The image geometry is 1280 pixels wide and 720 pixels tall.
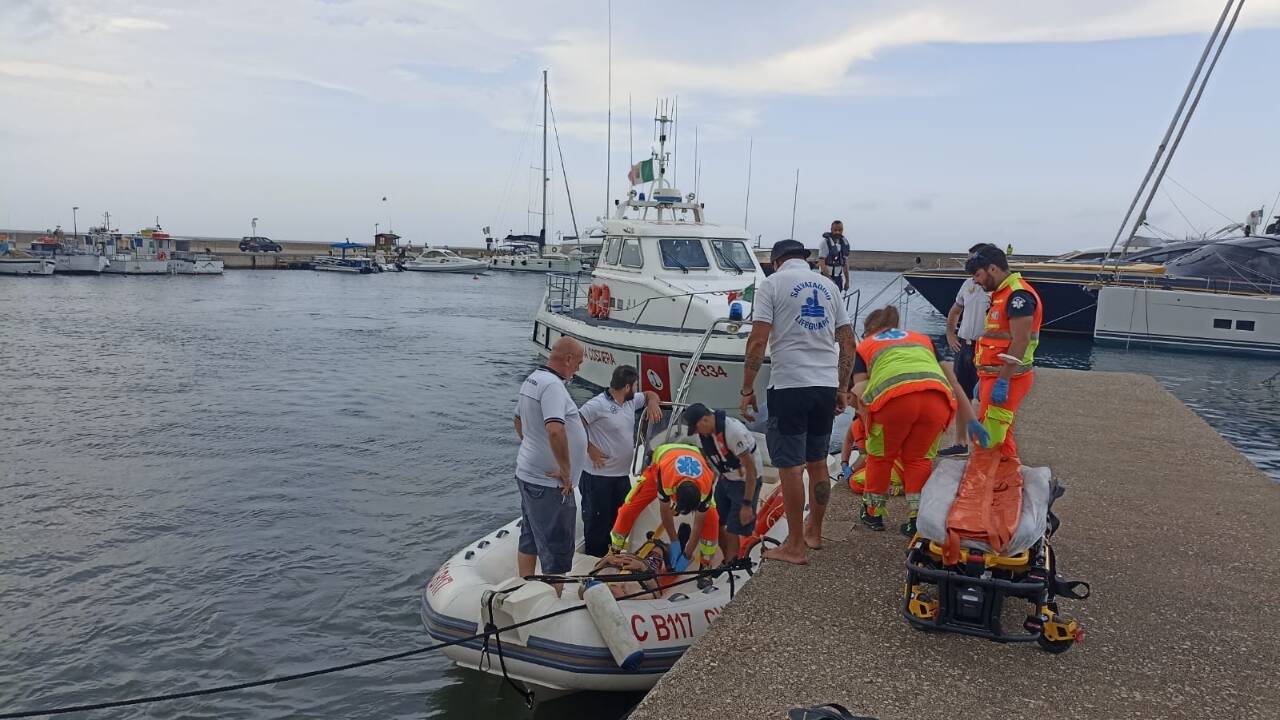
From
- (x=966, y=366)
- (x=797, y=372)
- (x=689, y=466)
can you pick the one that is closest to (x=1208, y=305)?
(x=966, y=366)

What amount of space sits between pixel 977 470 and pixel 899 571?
777 millimetres

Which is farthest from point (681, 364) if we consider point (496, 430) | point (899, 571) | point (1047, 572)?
point (1047, 572)

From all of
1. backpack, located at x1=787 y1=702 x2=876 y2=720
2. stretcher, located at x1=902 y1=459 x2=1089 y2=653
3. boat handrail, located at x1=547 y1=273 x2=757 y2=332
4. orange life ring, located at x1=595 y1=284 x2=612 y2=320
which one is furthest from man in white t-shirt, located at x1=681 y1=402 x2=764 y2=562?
orange life ring, located at x1=595 y1=284 x2=612 y2=320

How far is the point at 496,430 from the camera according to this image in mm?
14758

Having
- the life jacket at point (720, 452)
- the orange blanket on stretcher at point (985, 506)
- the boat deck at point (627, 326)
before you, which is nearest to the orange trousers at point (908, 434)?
the orange blanket on stretcher at point (985, 506)

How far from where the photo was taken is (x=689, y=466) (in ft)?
17.4

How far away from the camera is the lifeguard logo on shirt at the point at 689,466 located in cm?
526

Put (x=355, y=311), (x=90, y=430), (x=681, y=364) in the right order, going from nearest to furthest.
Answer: (x=681, y=364) < (x=90, y=430) < (x=355, y=311)

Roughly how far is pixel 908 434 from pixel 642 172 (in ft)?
43.7

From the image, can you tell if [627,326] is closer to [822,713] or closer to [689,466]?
[689,466]

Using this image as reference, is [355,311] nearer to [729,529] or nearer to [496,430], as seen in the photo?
[496,430]

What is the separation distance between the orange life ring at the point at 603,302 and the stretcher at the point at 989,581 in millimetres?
12560

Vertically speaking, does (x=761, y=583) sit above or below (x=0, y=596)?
above

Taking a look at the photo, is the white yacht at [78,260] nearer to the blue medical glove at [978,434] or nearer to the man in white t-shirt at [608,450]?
the man in white t-shirt at [608,450]
